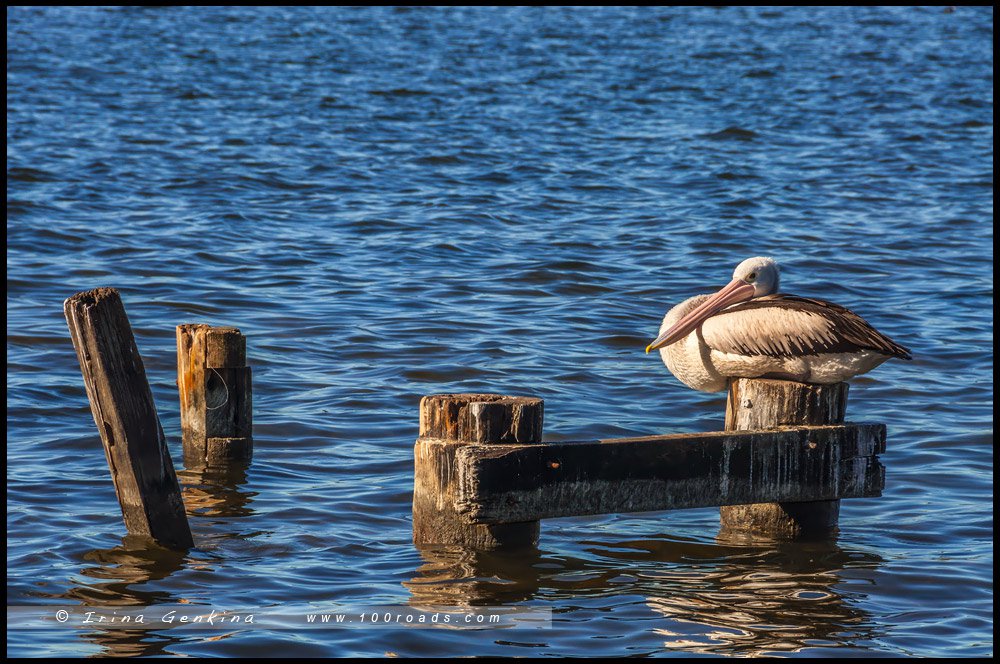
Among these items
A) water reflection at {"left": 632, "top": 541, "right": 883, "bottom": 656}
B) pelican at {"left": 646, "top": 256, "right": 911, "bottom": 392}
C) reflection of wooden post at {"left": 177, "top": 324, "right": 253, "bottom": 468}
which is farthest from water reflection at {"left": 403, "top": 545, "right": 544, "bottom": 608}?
reflection of wooden post at {"left": 177, "top": 324, "right": 253, "bottom": 468}

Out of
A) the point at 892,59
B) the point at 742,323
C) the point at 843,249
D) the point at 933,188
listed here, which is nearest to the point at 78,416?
the point at 742,323

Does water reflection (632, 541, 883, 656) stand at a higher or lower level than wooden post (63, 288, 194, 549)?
lower

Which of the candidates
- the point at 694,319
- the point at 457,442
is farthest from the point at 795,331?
the point at 457,442

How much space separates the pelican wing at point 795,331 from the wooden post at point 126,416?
2.62 metres

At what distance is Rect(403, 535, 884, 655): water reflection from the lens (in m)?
5.50

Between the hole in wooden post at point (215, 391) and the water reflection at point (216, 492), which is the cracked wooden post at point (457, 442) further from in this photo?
the hole in wooden post at point (215, 391)

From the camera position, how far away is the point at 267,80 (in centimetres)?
2444

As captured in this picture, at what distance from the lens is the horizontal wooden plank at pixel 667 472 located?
18.1 ft

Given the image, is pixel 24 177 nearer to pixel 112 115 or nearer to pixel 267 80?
pixel 112 115

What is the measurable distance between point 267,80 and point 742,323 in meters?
19.5

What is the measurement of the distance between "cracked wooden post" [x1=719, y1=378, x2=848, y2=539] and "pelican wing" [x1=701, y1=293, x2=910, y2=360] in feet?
0.55

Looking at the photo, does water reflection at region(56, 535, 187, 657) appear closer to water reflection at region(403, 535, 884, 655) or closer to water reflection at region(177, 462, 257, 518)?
water reflection at region(177, 462, 257, 518)

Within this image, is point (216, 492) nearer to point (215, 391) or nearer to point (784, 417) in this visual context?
point (215, 391)

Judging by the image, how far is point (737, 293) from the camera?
21.8ft
